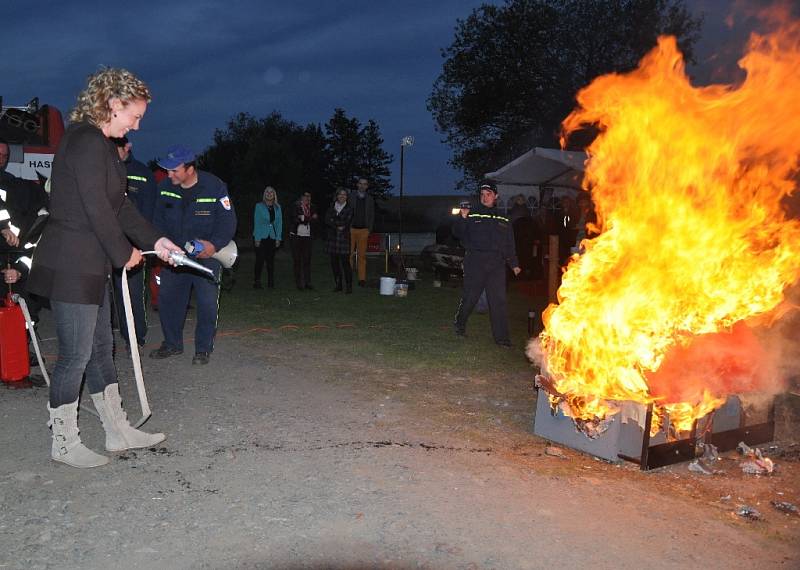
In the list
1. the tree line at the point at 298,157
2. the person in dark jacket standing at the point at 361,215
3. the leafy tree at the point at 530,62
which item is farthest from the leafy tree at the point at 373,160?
the person in dark jacket standing at the point at 361,215

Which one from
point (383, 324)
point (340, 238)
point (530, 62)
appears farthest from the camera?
point (530, 62)

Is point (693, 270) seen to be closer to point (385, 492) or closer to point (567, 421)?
point (567, 421)

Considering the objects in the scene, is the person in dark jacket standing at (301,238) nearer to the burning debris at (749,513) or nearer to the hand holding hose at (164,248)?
the hand holding hose at (164,248)

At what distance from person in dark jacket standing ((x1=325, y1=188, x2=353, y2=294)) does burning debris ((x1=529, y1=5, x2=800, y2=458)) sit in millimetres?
8709

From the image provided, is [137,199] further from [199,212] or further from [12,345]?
[12,345]

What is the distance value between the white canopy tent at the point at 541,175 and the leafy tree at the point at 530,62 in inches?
568

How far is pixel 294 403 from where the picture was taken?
5848mm

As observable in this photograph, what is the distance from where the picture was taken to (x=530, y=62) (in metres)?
34.9

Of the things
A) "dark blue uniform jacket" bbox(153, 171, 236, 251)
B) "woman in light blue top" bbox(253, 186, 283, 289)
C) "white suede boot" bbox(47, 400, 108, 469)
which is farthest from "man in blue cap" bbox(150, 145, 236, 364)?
"woman in light blue top" bbox(253, 186, 283, 289)

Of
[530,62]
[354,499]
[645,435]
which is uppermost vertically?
[530,62]

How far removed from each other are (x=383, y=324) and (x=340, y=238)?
171 inches

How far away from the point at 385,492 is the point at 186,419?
2.03 meters

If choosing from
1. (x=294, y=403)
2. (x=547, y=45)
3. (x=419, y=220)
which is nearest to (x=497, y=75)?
(x=547, y=45)

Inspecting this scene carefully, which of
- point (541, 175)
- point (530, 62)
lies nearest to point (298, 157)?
point (530, 62)
